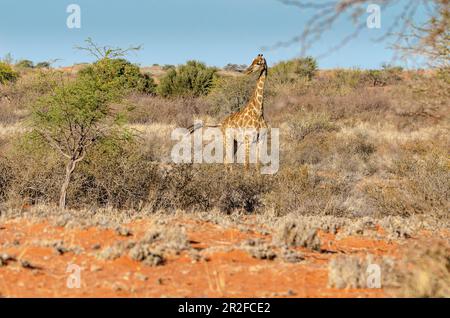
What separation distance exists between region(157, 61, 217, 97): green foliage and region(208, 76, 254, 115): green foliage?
20.5 ft

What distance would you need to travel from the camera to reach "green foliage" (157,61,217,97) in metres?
33.1

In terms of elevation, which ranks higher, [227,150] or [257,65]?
[257,65]

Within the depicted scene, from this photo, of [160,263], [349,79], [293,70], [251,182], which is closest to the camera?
[160,263]

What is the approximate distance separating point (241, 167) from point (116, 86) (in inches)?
152

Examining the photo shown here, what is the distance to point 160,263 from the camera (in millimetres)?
5262

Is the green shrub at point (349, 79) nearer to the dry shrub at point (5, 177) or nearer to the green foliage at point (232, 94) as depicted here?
the green foliage at point (232, 94)

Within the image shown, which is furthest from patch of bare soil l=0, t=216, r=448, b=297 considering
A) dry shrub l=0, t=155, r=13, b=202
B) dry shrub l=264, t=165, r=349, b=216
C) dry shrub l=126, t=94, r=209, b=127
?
dry shrub l=126, t=94, r=209, b=127

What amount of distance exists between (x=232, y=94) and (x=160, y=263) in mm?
20995

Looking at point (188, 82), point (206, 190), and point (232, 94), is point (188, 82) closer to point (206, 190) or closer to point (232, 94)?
point (232, 94)

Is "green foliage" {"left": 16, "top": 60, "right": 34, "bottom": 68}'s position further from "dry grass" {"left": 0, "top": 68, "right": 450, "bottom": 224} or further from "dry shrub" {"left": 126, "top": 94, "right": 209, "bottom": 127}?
"dry grass" {"left": 0, "top": 68, "right": 450, "bottom": 224}

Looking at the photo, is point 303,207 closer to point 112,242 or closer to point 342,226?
point 342,226

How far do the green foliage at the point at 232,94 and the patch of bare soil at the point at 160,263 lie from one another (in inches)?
756

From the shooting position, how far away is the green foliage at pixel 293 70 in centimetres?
3729

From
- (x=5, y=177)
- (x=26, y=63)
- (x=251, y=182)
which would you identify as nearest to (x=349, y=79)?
(x=251, y=182)
